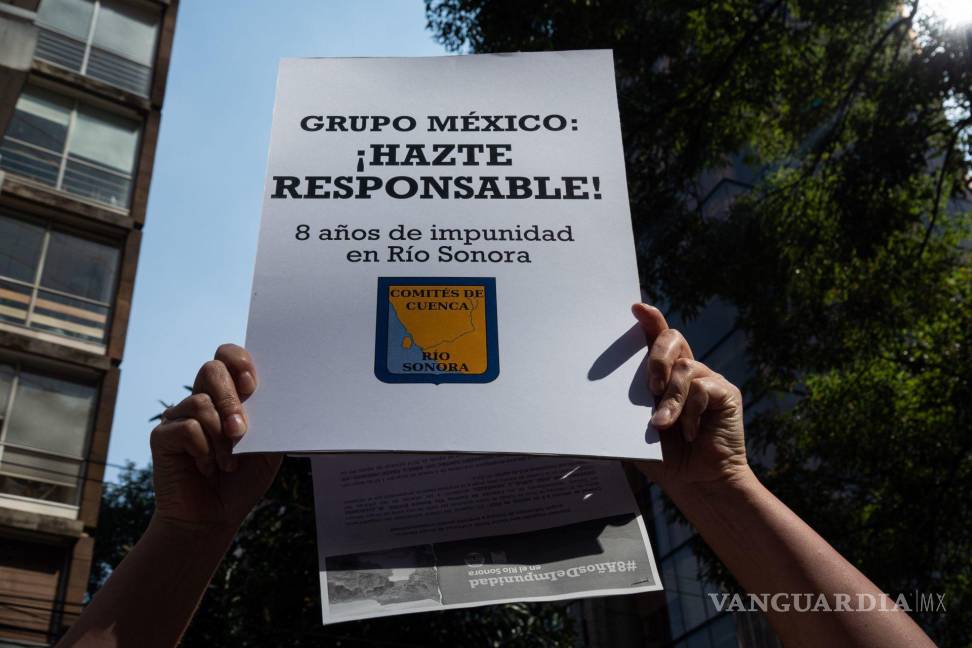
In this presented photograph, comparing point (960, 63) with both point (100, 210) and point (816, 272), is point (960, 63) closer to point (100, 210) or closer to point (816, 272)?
point (816, 272)

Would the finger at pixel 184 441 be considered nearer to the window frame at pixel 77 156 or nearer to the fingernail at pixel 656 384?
the fingernail at pixel 656 384

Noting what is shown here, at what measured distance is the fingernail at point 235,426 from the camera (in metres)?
1.41

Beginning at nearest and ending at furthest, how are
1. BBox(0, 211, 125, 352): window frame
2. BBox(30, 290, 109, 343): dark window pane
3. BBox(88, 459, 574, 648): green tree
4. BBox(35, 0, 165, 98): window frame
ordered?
1. BBox(88, 459, 574, 648): green tree
2. BBox(0, 211, 125, 352): window frame
3. BBox(30, 290, 109, 343): dark window pane
4. BBox(35, 0, 165, 98): window frame

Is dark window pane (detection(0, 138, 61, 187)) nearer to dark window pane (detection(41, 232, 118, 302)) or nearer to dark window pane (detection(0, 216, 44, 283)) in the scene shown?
dark window pane (detection(0, 216, 44, 283))

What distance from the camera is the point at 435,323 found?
1.52 metres

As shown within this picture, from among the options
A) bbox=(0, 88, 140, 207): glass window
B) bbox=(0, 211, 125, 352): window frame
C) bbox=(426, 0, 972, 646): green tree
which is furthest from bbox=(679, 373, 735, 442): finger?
bbox=(0, 88, 140, 207): glass window

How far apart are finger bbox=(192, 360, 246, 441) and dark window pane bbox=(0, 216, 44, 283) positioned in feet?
45.3

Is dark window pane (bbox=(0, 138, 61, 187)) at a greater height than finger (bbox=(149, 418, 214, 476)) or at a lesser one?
greater

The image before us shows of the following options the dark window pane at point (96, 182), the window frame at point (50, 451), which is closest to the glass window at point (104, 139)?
the dark window pane at point (96, 182)

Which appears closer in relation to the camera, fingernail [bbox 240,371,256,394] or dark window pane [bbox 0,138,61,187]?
fingernail [bbox 240,371,256,394]

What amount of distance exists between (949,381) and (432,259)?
753 cm

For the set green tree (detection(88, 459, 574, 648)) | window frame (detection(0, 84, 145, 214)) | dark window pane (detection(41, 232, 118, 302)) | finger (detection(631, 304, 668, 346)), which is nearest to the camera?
finger (detection(631, 304, 668, 346))

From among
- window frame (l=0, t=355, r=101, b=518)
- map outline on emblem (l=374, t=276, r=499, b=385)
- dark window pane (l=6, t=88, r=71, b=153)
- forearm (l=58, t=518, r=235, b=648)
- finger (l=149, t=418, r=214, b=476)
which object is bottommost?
forearm (l=58, t=518, r=235, b=648)

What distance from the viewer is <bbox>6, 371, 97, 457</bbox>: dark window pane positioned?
40.6 feet
